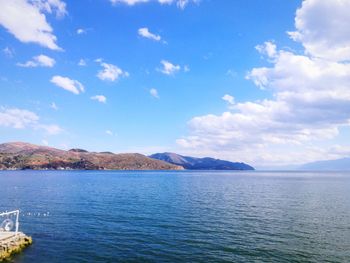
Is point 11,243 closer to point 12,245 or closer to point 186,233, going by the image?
point 12,245

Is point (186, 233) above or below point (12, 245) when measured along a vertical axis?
above

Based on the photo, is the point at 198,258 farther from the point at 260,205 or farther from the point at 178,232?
the point at 260,205

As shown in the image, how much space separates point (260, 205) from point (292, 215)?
17.8 meters

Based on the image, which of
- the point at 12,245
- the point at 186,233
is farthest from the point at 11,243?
the point at 186,233

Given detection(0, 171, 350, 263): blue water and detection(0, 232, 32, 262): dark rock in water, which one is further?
detection(0, 171, 350, 263): blue water

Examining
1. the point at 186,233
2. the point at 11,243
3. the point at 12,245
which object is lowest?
the point at 12,245

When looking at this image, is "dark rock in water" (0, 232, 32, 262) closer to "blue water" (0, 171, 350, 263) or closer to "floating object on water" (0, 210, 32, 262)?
"floating object on water" (0, 210, 32, 262)

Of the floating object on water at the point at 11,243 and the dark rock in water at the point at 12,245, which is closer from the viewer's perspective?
the dark rock in water at the point at 12,245

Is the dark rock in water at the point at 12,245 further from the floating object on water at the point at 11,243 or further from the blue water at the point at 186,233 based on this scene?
the blue water at the point at 186,233

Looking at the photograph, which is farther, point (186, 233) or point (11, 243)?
point (186, 233)

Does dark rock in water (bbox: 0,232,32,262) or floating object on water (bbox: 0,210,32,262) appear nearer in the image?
dark rock in water (bbox: 0,232,32,262)

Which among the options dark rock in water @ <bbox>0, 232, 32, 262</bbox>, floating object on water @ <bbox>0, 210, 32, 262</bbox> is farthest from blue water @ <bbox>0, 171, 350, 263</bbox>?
floating object on water @ <bbox>0, 210, 32, 262</bbox>

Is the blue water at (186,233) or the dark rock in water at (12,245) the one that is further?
the blue water at (186,233)

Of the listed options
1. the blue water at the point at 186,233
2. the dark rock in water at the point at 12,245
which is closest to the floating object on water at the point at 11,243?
the dark rock in water at the point at 12,245
